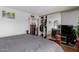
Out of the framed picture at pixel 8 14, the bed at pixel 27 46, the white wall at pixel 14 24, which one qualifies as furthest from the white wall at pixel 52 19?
the bed at pixel 27 46

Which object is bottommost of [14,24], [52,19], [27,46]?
[27,46]

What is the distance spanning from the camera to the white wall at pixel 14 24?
301 centimetres

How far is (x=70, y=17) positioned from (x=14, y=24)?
2.77 metres

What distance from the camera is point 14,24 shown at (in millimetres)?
3447

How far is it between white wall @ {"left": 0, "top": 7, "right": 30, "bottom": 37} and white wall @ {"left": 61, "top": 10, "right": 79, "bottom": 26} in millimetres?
2010

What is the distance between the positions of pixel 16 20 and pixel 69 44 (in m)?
2.77

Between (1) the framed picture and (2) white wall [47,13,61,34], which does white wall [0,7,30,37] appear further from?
(2) white wall [47,13,61,34]

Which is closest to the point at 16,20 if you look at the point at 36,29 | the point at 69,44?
the point at 36,29

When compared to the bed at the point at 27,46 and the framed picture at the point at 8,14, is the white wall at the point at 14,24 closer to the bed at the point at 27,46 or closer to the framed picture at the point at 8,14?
the framed picture at the point at 8,14

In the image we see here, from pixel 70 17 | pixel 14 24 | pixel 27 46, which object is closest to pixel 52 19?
pixel 70 17

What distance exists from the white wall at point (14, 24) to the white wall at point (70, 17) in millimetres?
2010

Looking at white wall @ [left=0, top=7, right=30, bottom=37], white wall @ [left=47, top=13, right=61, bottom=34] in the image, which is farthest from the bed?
white wall @ [left=47, top=13, right=61, bottom=34]

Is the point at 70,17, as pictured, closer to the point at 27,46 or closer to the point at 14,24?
the point at 14,24
